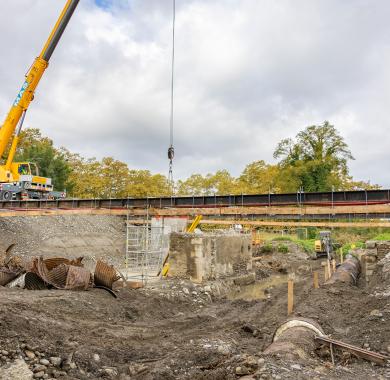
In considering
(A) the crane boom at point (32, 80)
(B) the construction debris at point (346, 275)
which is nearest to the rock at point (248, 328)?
(B) the construction debris at point (346, 275)

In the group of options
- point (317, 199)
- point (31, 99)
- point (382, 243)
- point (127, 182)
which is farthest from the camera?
point (127, 182)

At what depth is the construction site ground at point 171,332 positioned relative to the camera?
237 inches

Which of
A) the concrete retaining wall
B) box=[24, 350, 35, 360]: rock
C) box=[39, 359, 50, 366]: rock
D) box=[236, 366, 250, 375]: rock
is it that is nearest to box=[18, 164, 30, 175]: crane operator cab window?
the concrete retaining wall

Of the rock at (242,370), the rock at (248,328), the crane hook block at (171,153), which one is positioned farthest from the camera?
the crane hook block at (171,153)

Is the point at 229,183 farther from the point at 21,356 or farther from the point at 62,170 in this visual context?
the point at 21,356

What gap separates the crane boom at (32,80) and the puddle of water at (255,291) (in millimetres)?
14763

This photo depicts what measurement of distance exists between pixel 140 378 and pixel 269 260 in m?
23.7

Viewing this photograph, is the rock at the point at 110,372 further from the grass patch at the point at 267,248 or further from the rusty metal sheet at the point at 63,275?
the grass patch at the point at 267,248

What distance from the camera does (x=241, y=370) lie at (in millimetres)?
5238

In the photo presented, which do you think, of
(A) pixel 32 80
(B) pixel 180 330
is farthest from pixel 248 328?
(A) pixel 32 80

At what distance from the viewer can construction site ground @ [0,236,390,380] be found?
601cm

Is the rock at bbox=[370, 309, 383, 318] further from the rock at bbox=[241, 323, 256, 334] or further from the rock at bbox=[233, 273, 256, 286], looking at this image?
the rock at bbox=[233, 273, 256, 286]

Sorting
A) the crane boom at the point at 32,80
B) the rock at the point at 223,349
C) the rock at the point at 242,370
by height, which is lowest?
the rock at the point at 223,349

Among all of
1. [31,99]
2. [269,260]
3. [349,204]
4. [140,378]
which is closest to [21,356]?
[140,378]
